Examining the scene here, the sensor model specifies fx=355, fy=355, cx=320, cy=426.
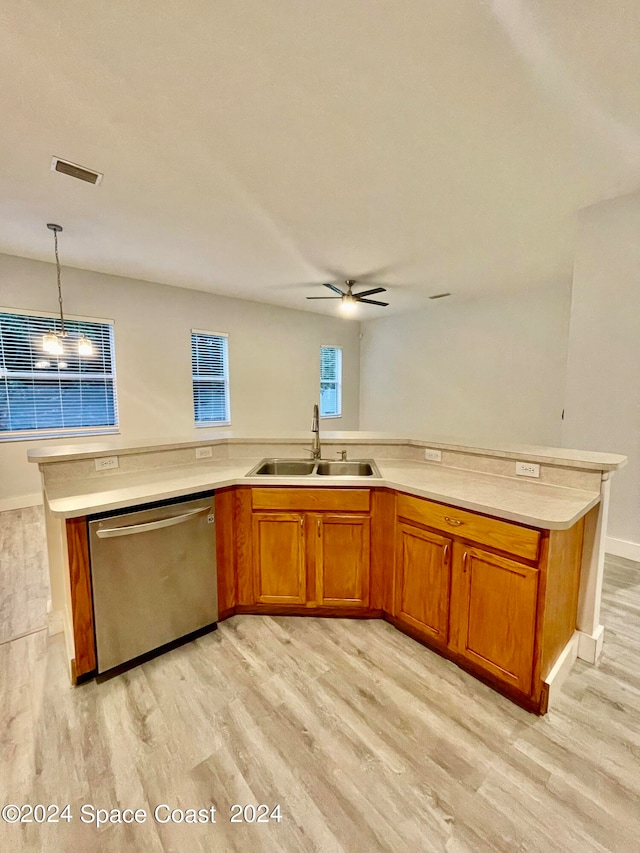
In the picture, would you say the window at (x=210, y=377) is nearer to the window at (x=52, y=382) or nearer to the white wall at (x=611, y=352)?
the window at (x=52, y=382)

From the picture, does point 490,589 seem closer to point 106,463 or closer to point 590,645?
point 590,645

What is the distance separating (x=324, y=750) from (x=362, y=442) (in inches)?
66.9

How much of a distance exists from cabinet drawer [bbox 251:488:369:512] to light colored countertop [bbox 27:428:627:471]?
568mm

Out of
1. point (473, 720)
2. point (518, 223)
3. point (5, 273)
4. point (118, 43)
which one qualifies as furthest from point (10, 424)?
point (518, 223)

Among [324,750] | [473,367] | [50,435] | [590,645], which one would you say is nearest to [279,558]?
[324,750]

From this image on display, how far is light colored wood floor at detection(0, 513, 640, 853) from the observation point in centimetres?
116

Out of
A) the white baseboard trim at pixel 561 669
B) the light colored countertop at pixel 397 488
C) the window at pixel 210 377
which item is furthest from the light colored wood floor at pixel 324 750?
the window at pixel 210 377

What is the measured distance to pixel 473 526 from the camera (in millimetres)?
1701

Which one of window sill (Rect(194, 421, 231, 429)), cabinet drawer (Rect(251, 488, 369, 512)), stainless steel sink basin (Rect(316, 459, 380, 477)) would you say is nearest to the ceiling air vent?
cabinet drawer (Rect(251, 488, 369, 512))

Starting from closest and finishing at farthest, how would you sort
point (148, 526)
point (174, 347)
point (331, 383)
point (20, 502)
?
point (148, 526) < point (20, 502) < point (174, 347) < point (331, 383)

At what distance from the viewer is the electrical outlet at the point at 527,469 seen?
1.98 metres

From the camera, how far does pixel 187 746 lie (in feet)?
4.70

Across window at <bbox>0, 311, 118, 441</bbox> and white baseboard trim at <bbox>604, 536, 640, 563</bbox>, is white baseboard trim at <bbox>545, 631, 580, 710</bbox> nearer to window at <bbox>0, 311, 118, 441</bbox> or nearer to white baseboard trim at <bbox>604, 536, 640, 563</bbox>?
white baseboard trim at <bbox>604, 536, 640, 563</bbox>

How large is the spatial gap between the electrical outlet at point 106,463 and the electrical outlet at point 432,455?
204 centimetres
